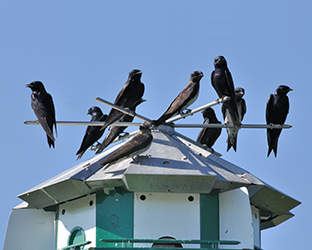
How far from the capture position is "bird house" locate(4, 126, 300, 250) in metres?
11.4

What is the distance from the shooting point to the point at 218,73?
1280 centimetres

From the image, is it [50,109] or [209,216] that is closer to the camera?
[209,216]

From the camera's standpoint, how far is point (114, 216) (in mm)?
11609

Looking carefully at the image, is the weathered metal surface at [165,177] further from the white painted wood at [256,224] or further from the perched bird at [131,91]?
the perched bird at [131,91]

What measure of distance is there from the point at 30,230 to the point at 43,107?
6.58 ft

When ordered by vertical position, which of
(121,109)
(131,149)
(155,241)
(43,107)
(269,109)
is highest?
(269,109)

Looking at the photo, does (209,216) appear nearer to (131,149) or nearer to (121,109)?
(131,149)

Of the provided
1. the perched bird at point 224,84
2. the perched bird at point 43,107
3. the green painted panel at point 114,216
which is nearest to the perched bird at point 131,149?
the green painted panel at point 114,216

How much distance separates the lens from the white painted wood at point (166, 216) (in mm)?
11477

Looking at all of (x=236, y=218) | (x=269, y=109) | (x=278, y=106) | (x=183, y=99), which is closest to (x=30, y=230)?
(x=183, y=99)

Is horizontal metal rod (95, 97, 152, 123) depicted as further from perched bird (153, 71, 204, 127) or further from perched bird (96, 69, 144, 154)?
perched bird (96, 69, 144, 154)

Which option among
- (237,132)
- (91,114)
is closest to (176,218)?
(237,132)

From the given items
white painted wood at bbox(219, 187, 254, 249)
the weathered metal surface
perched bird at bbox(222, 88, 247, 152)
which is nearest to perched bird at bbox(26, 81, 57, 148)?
the weathered metal surface

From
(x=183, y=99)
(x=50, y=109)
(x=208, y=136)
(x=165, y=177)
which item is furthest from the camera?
(x=208, y=136)
